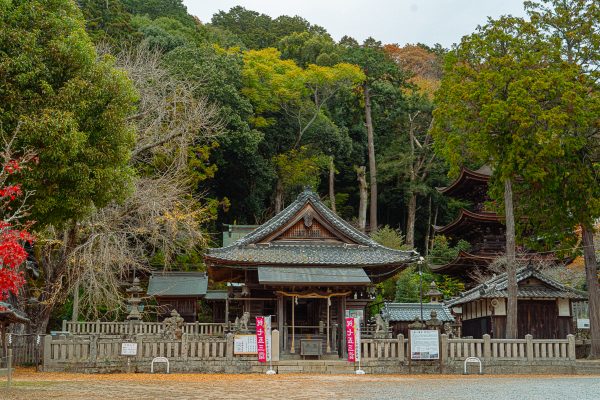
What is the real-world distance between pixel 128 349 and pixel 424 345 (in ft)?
31.4

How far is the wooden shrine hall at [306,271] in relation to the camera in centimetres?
2547

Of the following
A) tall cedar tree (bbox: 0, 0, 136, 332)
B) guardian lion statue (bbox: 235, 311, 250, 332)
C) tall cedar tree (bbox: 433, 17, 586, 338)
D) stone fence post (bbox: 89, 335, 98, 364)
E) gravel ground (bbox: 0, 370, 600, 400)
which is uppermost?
tall cedar tree (bbox: 433, 17, 586, 338)

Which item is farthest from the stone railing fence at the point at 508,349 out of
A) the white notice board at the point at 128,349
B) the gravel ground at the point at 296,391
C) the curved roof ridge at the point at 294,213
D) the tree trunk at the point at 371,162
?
the tree trunk at the point at 371,162

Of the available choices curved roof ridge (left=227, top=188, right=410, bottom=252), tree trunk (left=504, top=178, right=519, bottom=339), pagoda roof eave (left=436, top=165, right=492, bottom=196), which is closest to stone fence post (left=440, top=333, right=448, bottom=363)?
tree trunk (left=504, top=178, right=519, bottom=339)

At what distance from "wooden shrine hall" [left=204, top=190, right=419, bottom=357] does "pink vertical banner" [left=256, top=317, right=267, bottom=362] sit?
2.51 meters

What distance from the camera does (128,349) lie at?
71.3 feet

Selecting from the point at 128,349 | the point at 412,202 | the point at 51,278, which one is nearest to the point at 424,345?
the point at 128,349

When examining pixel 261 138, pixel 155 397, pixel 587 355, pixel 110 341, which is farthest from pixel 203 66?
pixel 155 397

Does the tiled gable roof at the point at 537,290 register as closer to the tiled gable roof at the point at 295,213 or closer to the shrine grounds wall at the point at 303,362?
the shrine grounds wall at the point at 303,362

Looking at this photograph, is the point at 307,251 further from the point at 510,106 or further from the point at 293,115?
the point at 293,115

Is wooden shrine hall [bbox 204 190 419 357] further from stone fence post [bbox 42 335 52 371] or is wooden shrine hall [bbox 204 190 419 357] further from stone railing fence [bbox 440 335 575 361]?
stone fence post [bbox 42 335 52 371]

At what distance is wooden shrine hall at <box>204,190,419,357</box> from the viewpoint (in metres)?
25.5

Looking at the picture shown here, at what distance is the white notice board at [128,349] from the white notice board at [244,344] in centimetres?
319

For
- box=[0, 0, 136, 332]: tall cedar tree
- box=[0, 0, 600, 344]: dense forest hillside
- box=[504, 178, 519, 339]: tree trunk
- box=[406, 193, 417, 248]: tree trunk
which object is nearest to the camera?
box=[0, 0, 136, 332]: tall cedar tree
